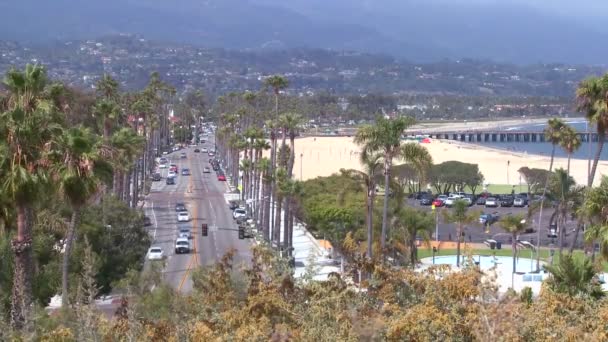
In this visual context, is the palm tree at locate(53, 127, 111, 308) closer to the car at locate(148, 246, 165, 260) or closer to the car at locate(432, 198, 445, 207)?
the car at locate(148, 246, 165, 260)

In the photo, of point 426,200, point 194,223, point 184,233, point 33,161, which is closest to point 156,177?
point 426,200

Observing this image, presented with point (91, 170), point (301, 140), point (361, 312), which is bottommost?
point (301, 140)

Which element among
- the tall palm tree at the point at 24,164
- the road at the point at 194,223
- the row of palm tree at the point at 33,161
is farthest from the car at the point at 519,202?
the tall palm tree at the point at 24,164

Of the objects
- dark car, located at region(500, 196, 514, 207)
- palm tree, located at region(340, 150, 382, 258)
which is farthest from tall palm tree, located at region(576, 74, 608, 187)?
dark car, located at region(500, 196, 514, 207)

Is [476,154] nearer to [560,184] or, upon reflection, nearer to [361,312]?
[560,184]

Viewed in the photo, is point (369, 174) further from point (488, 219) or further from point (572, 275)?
point (488, 219)

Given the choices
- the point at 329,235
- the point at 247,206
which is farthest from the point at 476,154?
the point at 329,235
